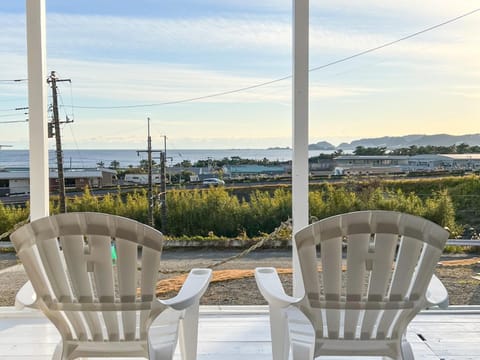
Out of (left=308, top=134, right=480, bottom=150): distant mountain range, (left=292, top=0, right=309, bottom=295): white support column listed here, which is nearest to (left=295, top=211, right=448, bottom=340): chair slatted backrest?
(left=292, top=0, right=309, bottom=295): white support column

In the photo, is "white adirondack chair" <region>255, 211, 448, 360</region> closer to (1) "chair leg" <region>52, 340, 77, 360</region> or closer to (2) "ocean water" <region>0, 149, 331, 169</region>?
(1) "chair leg" <region>52, 340, 77, 360</region>

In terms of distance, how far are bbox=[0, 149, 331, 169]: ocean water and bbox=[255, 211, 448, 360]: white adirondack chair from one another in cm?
137

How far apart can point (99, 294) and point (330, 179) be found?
1915 millimetres

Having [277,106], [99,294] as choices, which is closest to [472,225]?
[277,106]

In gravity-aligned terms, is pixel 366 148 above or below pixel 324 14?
below

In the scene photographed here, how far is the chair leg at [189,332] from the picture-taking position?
203 centimetres

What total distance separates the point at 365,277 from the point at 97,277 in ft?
3.42

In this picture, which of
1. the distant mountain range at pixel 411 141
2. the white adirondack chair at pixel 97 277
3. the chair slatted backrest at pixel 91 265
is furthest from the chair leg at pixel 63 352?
the distant mountain range at pixel 411 141

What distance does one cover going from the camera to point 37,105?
9.67ft

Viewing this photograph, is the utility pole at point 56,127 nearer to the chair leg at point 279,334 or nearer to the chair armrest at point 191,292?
the chair armrest at point 191,292

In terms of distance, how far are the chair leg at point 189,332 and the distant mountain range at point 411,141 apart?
1678 mm

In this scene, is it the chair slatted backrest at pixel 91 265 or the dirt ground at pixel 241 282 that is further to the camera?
the dirt ground at pixel 241 282

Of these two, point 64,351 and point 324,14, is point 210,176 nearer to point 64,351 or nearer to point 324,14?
point 324,14

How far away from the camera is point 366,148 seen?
3.32 metres
